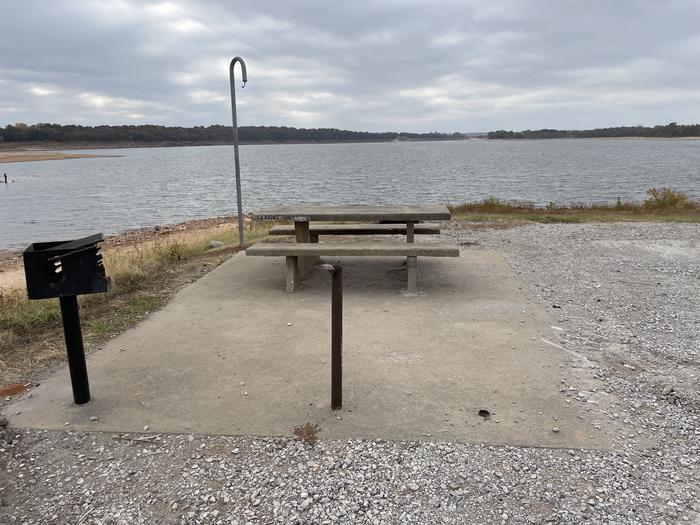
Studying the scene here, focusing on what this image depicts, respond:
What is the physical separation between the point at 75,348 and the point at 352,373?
1.82 m

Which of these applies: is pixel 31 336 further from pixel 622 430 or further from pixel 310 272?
pixel 622 430

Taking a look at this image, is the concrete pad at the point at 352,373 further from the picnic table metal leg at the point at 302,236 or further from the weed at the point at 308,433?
the picnic table metal leg at the point at 302,236

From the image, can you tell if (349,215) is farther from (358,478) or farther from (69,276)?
(358,478)

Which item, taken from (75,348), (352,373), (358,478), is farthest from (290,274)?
(358,478)

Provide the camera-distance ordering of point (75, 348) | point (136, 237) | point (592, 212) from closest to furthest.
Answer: point (75, 348), point (592, 212), point (136, 237)

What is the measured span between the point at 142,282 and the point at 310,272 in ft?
6.79

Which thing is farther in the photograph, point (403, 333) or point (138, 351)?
point (403, 333)

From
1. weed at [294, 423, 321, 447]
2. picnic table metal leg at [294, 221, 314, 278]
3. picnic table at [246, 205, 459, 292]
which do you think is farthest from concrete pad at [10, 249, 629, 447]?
picnic table metal leg at [294, 221, 314, 278]

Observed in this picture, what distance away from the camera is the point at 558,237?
973cm

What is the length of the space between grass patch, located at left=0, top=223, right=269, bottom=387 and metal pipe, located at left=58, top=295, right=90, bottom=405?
2.53 ft

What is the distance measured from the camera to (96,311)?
5285mm

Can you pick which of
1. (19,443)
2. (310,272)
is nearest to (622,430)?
(19,443)

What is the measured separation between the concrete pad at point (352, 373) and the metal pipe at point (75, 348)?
0.11 metres

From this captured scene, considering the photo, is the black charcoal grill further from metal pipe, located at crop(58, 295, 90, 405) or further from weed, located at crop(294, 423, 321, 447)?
weed, located at crop(294, 423, 321, 447)
